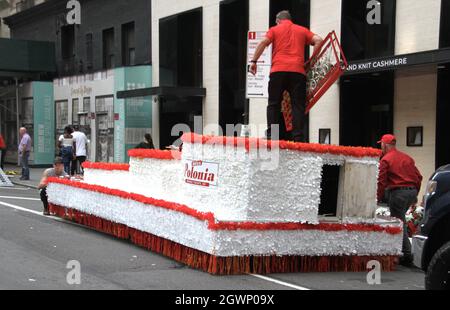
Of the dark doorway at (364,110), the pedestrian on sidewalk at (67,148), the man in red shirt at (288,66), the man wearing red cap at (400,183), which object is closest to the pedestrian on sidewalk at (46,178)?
the man in red shirt at (288,66)

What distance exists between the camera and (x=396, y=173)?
847cm

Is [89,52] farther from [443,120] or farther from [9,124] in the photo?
[443,120]

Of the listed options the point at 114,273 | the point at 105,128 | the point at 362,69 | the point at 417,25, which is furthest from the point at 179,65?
the point at 114,273

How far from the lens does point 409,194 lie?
8531 millimetres

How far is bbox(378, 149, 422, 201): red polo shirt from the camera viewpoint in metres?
8.47

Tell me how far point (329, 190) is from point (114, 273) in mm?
3119

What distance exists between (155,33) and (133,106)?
285cm

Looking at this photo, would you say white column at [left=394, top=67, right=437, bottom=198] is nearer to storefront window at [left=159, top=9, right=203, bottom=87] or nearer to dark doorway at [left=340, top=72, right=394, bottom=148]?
dark doorway at [left=340, top=72, right=394, bottom=148]

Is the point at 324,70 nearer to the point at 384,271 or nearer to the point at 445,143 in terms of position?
the point at 384,271

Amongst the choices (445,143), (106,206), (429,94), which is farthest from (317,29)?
(106,206)

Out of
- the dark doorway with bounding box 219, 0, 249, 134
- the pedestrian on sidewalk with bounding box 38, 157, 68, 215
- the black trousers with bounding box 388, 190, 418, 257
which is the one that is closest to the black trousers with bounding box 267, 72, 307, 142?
the black trousers with bounding box 388, 190, 418, 257

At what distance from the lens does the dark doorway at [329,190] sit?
8.23 metres

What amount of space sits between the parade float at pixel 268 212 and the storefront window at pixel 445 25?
612 centimetres

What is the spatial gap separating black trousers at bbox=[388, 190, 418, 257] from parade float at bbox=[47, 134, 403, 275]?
1.98 feet
